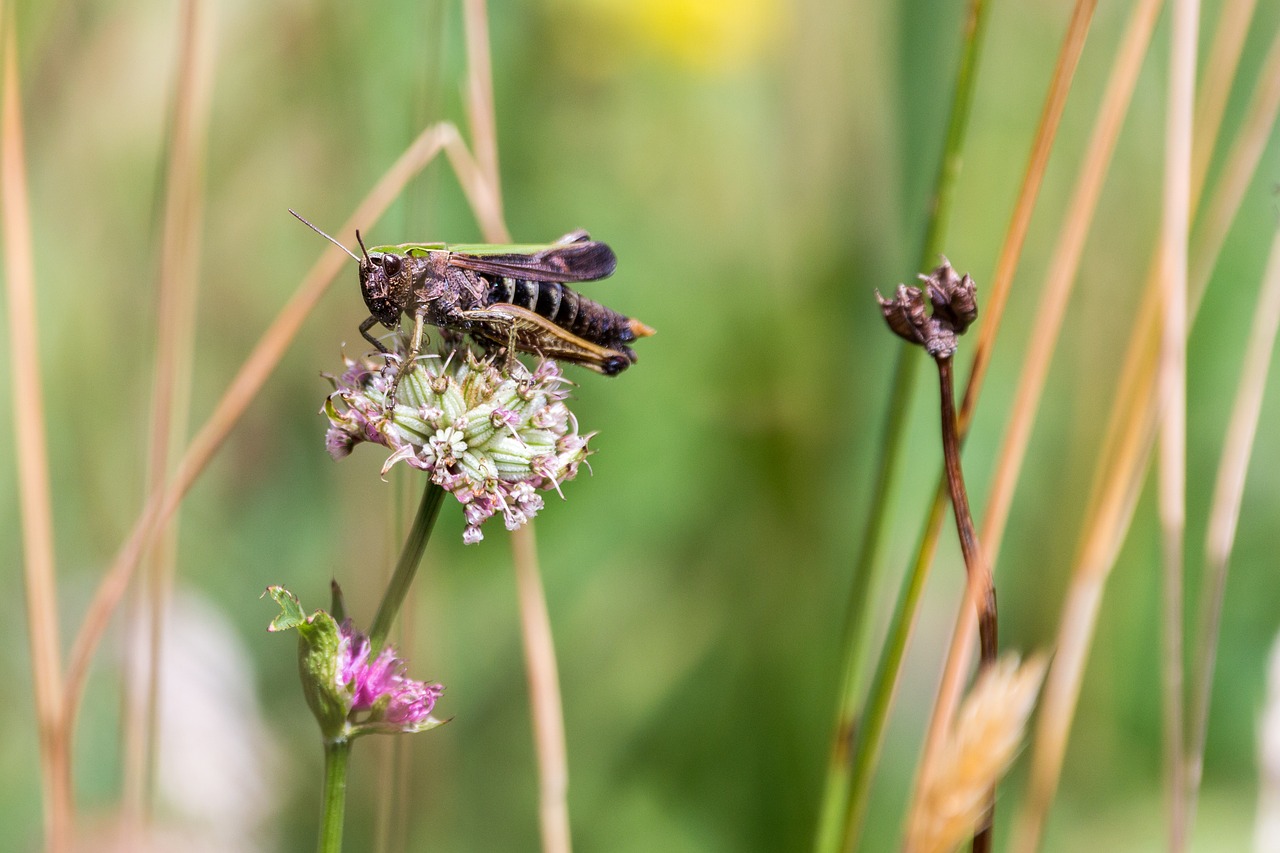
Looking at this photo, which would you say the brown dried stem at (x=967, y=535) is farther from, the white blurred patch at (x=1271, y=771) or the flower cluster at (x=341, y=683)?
the white blurred patch at (x=1271, y=771)

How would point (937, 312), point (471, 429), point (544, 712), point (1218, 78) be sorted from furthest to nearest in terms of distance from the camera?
1. point (1218, 78)
2. point (544, 712)
3. point (471, 429)
4. point (937, 312)

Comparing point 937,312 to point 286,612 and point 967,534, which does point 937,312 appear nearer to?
point 967,534

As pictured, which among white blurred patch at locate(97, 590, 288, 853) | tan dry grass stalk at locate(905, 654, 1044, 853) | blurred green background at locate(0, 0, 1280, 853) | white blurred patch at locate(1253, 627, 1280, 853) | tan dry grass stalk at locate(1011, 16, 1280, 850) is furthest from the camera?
blurred green background at locate(0, 0, 1280, 853)

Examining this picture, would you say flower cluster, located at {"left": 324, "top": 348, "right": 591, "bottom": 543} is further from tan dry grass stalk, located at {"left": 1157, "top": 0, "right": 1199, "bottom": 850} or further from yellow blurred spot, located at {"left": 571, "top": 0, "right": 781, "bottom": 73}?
yellow blurred spot, located at {"left": 571, "top": 0, "right": 781, "bottom": 73}

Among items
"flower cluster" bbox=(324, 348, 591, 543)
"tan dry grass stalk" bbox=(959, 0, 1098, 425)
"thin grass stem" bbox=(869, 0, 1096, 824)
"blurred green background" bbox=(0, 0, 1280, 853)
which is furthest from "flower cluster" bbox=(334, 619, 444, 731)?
"blurred green background" bbox=(0, 0, 1280, 853)

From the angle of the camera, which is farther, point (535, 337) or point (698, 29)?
point (698, 29)

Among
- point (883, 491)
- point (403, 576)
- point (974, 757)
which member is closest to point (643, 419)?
point (883, 491)

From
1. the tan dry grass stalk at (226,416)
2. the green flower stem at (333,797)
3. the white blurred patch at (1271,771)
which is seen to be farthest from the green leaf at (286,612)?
the white blurred patch at (1271,771)
